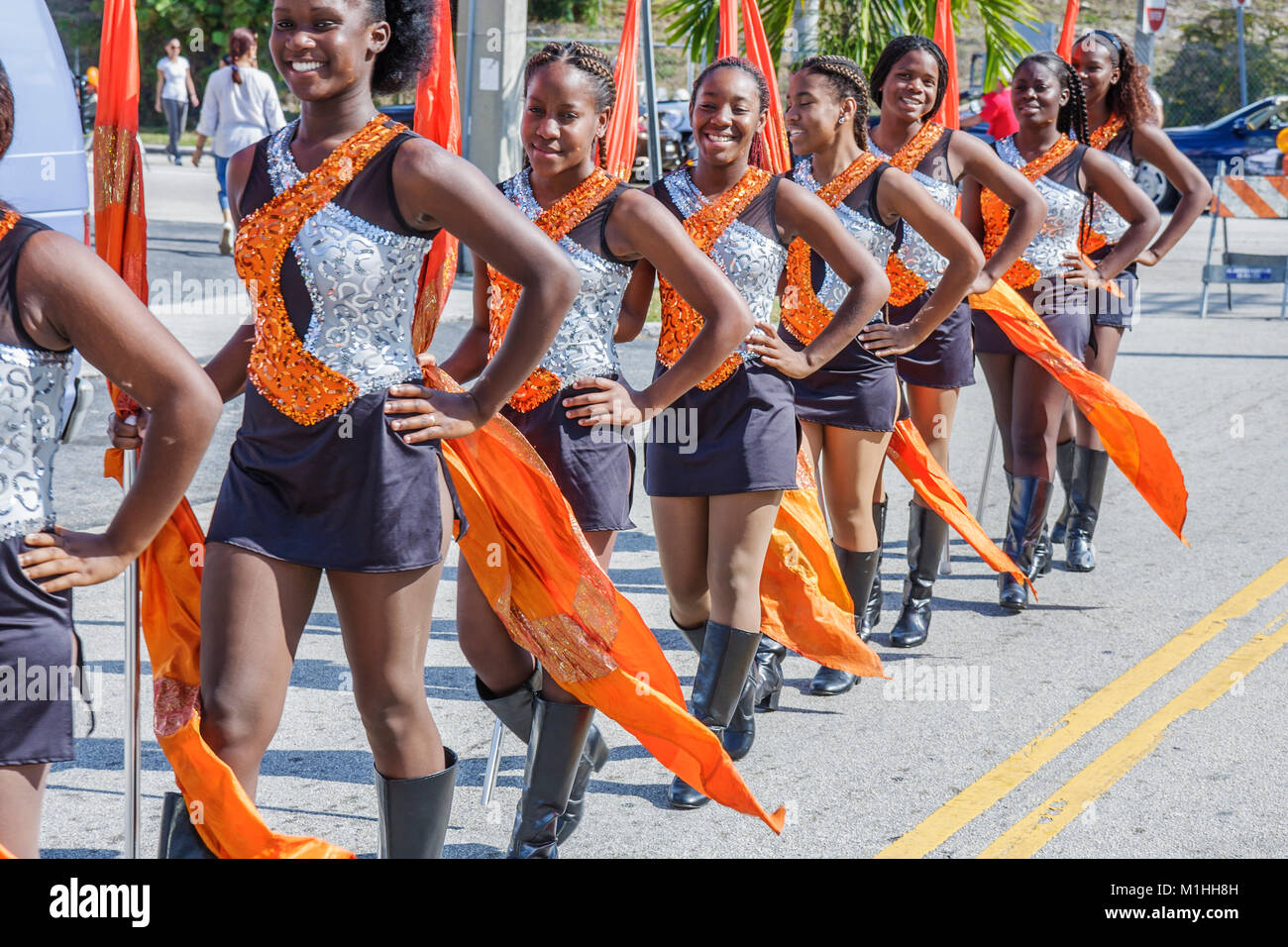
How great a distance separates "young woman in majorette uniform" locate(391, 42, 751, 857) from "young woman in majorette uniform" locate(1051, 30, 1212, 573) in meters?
3.42

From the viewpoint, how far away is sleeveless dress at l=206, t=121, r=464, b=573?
2941mm

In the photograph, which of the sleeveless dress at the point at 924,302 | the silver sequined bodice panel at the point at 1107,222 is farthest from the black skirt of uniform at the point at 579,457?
the silver sequined bodice panel at the point at 1107,222

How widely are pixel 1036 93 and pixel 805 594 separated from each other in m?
2.76

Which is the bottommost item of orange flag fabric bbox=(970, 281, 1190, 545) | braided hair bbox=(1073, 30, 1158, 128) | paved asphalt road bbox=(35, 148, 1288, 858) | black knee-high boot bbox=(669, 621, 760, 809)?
paved asphalt road bbox=(35, 148, 1288, 858)

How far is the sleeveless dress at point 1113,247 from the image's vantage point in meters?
6.87

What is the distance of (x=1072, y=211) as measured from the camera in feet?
21.8

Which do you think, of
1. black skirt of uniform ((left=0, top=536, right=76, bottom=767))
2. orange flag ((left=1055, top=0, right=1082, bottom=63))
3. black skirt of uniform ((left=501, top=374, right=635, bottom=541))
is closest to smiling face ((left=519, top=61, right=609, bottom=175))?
black skirt of uniform ((left=501, top=374, right=635, bottom=541))

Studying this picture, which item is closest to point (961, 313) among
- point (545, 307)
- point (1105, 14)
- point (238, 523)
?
point (545, 307)

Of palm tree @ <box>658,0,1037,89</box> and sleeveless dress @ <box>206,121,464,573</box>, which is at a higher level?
palm tree @ <box>658,0,1037,89</box>

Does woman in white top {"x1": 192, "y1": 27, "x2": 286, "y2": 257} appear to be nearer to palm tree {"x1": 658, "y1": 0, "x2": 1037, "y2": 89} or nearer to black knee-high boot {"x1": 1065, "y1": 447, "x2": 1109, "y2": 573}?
palm tree {"x1": 658, "y1": 0, "x2": 1037, "y2": 89}

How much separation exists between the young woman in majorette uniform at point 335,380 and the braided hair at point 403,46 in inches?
3.4

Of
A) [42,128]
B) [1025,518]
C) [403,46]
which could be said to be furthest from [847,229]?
[42,128]

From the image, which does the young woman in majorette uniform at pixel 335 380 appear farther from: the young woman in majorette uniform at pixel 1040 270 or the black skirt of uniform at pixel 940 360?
the young woman in majorette uniform at pixel 1040 270
